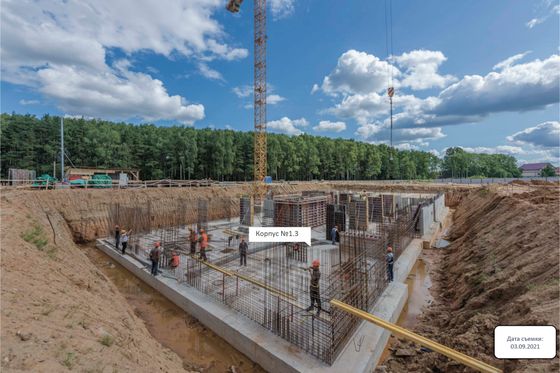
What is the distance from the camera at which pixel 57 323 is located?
4070 mm

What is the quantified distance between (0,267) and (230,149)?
46.3 metres

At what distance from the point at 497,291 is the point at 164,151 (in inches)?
1977

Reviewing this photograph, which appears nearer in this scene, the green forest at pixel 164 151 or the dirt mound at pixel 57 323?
the dirt mound at pixel 57 323

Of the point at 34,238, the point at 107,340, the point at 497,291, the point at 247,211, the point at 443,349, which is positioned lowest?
the point at 497,291

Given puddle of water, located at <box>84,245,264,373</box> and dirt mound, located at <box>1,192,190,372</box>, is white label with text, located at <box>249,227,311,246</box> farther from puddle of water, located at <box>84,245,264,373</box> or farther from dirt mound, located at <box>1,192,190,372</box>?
dirt mound, located at <box>1,192,190,372</box>

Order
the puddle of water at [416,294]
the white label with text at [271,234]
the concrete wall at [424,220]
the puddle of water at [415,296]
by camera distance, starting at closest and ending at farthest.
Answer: the puddle of water at [415,296] < the puddle of water at [416,294] < the white label with text at [271,234] < the concrete wall at [424,220]

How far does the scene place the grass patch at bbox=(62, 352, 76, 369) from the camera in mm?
3200

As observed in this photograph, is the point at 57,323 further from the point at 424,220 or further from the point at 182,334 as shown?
the point at 424,220

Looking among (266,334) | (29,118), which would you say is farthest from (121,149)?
(266,334)

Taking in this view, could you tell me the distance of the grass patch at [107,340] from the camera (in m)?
4.09

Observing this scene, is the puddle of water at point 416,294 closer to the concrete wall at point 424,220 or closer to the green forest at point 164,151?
the concrete wall at point 424,220
